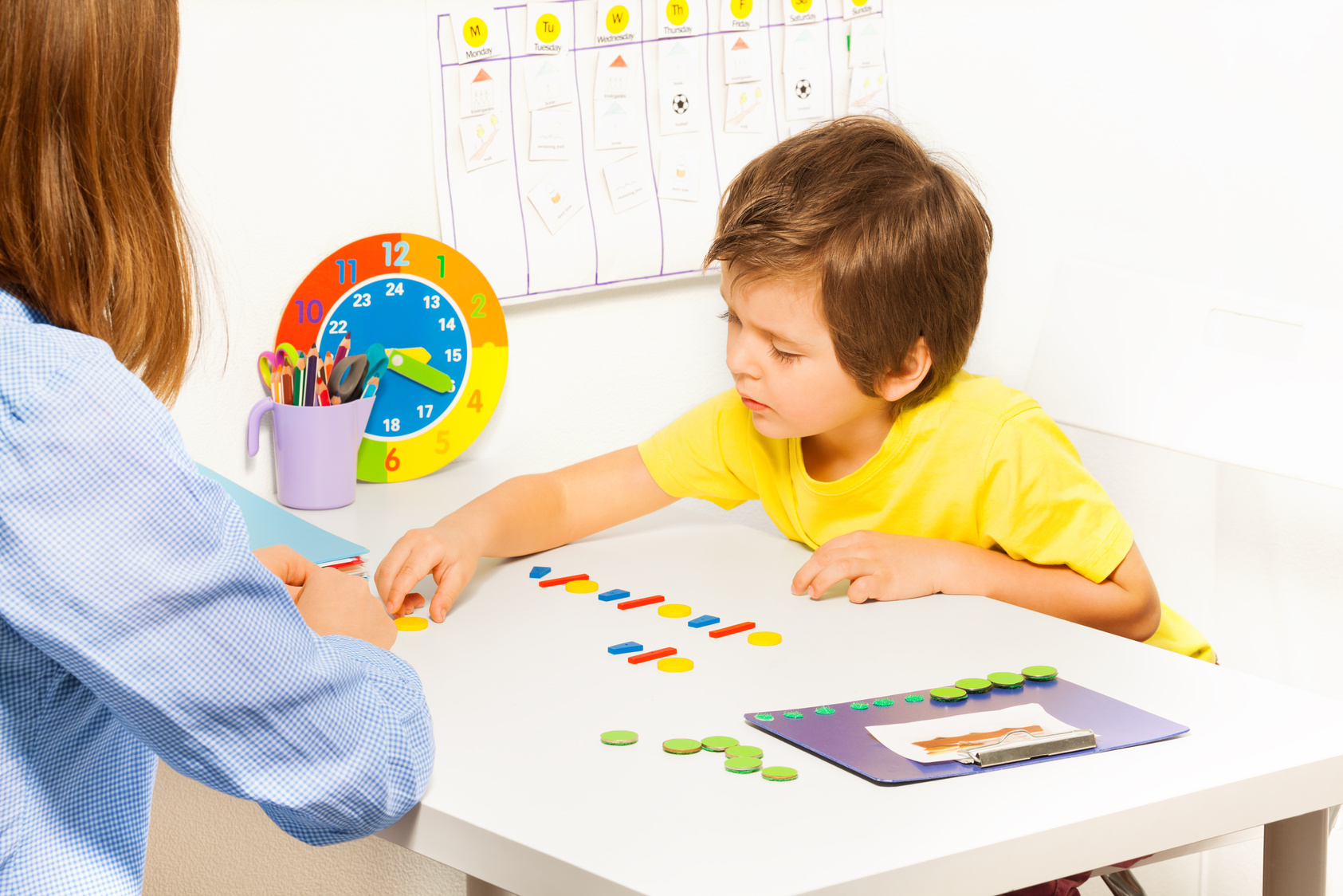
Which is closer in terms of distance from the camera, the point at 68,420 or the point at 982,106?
the point at 68,420

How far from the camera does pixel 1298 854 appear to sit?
0.70 meters

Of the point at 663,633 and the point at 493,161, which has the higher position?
the point at 493,161

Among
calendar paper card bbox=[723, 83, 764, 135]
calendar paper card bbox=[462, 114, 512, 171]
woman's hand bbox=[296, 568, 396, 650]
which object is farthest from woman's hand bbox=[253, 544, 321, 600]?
calendar paper card bbox=[723, 83, 764, 135]

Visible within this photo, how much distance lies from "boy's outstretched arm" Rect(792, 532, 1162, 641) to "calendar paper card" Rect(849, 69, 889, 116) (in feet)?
2.21

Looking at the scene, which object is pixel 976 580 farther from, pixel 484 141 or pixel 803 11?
pixel 803 11

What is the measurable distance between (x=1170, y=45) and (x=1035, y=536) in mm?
840

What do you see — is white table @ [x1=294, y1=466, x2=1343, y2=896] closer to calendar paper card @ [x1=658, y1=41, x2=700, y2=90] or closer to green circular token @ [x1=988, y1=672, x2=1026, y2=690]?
green circular token @ [x1=988, y1=672, x2=1026, y2=690]

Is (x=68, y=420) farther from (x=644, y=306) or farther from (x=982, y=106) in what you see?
(x=982, y=106)

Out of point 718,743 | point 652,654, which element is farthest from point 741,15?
point 718,743

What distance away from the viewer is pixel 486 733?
635 mm

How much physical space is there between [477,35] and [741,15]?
32 centimetres

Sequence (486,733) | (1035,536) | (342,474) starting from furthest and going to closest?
1. (342,474)
2. (1035,536)
3. (486,733)

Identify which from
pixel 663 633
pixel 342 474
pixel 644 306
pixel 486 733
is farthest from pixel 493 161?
pixel 486 733

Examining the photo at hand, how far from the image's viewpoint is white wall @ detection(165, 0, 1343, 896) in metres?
1.16
